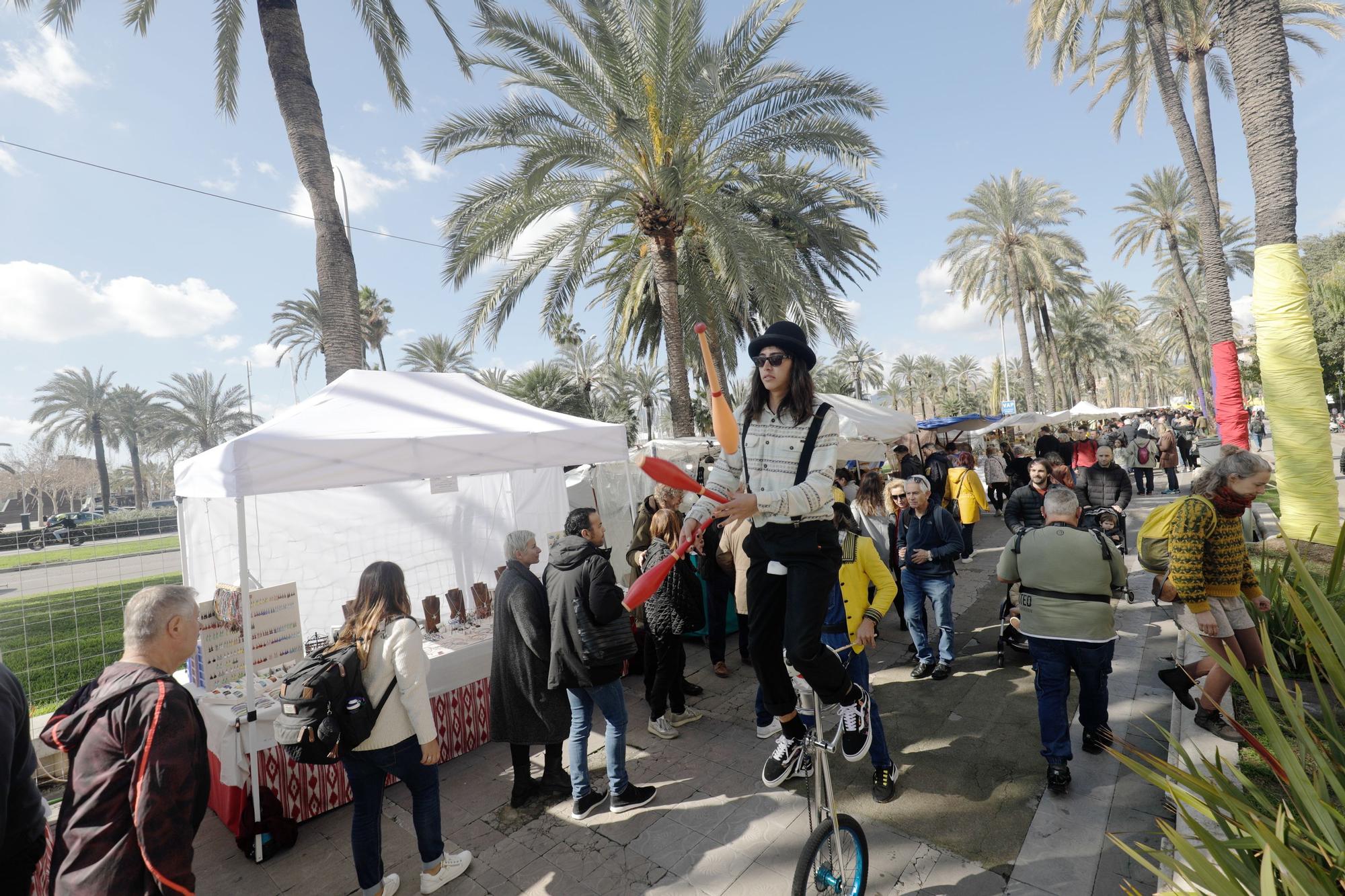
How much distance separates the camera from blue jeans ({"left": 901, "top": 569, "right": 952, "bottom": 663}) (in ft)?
17.6

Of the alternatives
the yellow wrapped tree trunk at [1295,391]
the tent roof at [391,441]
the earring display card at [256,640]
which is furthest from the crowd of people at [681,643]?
the yellow wrapped tree trunk at [1295,391]

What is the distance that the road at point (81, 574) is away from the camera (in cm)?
1010

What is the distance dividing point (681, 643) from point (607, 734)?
3.80ft

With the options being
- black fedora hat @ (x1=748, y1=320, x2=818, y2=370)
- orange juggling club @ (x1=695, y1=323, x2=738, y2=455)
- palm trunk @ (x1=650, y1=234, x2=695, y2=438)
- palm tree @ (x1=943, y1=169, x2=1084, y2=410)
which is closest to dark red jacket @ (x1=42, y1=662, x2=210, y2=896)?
orange juggling club @ (x1=695, y1=323, x2=738, y2=455)

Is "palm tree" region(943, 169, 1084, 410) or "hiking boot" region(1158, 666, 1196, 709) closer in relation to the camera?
"hiking boot" region(1158, 666, 1196, 709)

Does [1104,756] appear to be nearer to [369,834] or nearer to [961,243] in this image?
[369,834]

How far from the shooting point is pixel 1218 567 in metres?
3.50

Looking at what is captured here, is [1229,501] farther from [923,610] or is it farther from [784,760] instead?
[784,760]

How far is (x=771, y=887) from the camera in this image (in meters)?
2.96

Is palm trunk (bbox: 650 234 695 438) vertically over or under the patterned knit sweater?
over

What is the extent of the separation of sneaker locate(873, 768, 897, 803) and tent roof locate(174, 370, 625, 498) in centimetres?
348

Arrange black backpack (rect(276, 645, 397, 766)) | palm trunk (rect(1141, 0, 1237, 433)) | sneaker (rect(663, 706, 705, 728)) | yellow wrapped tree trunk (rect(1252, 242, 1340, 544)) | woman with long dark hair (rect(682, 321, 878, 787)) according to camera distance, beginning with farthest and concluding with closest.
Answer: palm trunk (rect(1141, 0, 1237, 433)) < yellow wrapped tree trunk (rect(1252, 242, 1340, 544)) < sneaker (rect(663, 706, 705, 728)) < black backpack (rect(276, 645, 397, 766)) < woman with long dark hair (rect(682, 321, 878, 787))

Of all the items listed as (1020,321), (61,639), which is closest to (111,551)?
(61,639)

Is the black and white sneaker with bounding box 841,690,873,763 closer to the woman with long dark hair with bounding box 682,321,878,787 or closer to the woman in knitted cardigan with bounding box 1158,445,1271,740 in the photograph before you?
the woman with long dark hair with bounding box 682,321,878,787
